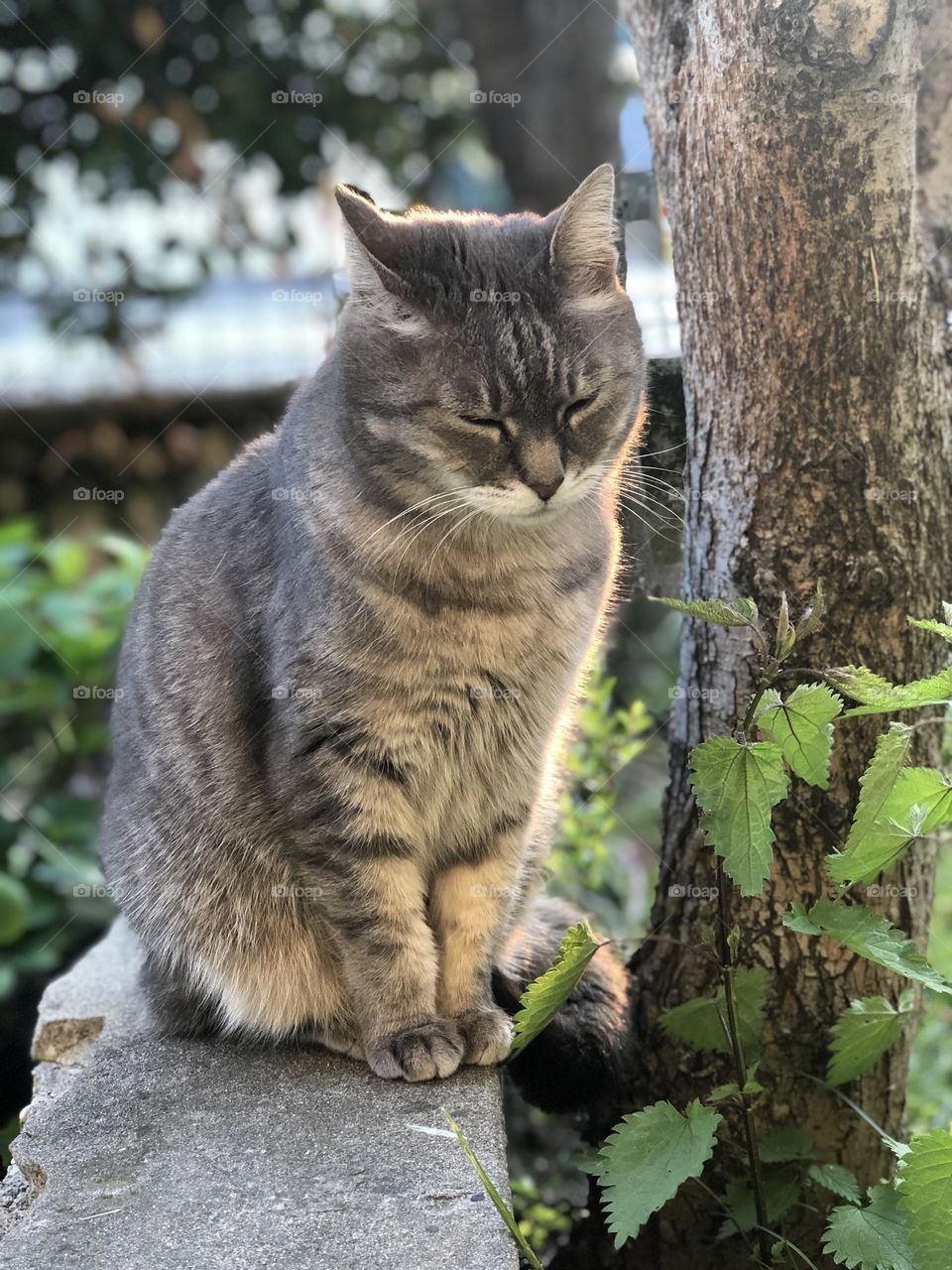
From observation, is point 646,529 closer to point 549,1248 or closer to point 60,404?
point 549,1248

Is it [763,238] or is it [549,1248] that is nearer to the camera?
[763,238]

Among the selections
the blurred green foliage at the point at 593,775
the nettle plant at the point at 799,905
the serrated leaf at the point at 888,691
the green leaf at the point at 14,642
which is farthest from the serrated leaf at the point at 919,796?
the green leaf at the point at 14,642

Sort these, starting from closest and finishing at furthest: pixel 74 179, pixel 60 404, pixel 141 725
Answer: pixel 141 725 → pixel 74 179 → pixel 60 404

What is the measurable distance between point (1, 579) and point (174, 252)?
74.1 inches

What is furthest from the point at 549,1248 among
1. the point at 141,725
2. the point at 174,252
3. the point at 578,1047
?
the point at 174,252

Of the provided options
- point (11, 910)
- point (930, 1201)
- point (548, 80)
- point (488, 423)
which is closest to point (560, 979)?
point (930, 1201)

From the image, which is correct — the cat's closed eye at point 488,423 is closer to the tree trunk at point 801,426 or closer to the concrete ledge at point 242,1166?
the tree trunk at point 801,426

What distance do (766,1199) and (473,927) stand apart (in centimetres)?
66

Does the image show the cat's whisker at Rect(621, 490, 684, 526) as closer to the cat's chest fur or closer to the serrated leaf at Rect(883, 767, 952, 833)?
the cat's chest fur

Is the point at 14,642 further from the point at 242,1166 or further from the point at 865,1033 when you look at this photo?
the point at 865,1033

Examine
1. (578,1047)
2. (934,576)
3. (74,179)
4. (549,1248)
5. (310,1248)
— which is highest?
(74,179)

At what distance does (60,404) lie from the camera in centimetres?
673

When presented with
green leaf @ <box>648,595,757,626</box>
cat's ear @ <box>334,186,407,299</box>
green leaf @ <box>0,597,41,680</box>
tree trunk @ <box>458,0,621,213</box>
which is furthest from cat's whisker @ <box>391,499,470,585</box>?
tree trunk @ <box>458,0,621,213</box>

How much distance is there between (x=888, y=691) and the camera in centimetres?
165
